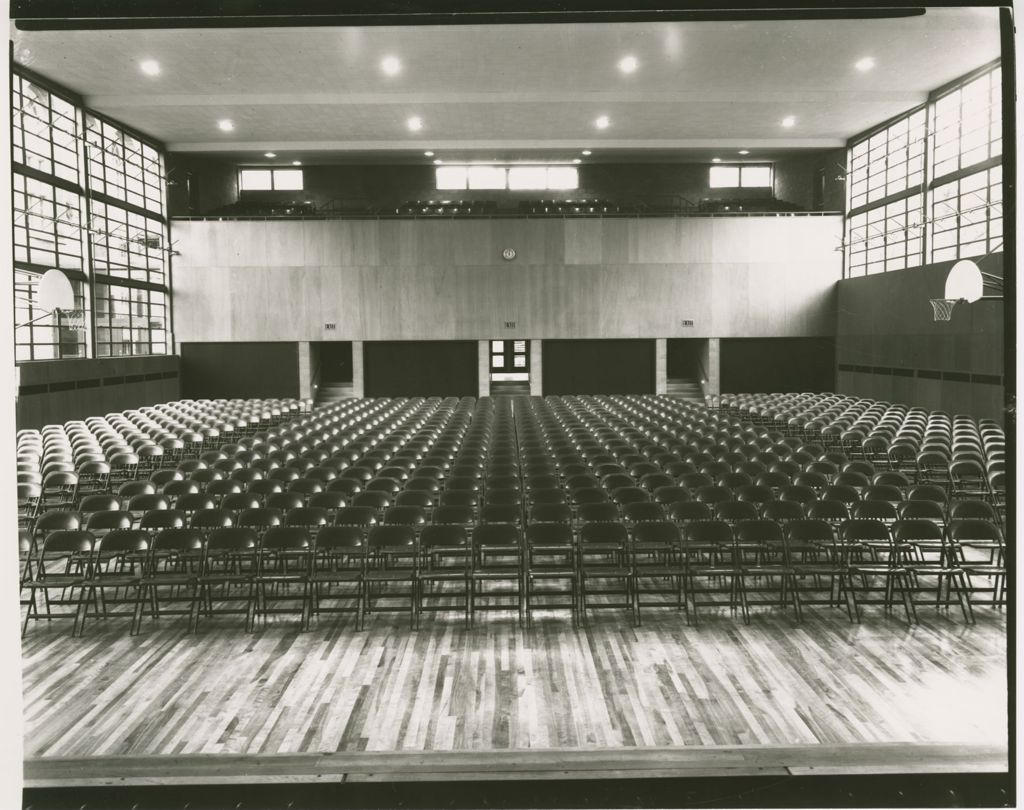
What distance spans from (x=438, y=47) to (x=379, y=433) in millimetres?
8294

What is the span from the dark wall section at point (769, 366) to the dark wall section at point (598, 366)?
2658mm

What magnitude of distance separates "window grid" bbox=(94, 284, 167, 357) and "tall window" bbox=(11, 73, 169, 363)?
3 centimetres

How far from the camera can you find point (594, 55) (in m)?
16.9

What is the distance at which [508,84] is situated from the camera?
1902 cm

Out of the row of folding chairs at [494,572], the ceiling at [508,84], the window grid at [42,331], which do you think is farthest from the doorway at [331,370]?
the row of folding chairs at [494,572]

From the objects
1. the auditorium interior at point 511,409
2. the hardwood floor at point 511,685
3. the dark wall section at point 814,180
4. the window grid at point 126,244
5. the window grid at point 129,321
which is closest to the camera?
the auditorium interior at point 511,409

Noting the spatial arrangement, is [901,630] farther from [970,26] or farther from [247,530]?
[247,530]

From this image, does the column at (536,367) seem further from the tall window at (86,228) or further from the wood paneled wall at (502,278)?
the tall window at (86,228)

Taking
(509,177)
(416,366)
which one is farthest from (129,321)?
(509,177)

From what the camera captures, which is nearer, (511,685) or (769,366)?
(511,685)

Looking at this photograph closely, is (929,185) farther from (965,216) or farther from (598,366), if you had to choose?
(598,366)

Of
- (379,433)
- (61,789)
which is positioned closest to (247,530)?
(61,789)

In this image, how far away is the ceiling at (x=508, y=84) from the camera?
15852 millimetres

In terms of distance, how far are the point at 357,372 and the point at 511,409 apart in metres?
8.12
